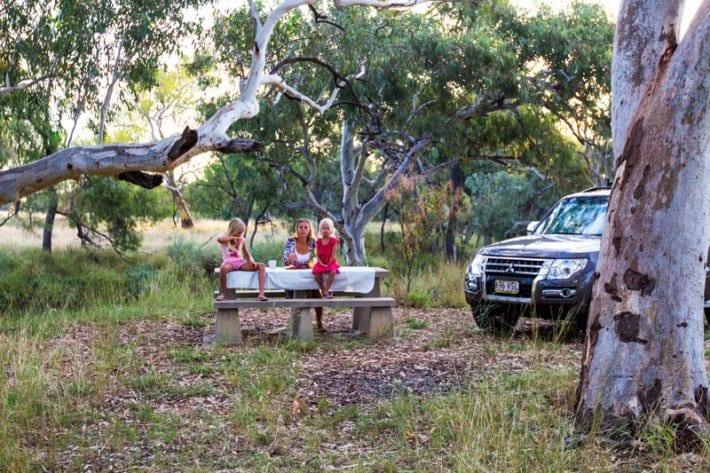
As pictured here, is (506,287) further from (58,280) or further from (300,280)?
(58,280)

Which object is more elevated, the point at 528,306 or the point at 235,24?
the point at 235,24

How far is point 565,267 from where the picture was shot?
31.7ft

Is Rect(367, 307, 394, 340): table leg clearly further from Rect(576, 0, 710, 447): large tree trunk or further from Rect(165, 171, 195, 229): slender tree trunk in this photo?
Rect(165, 171, 195, 229): slender tree trunk

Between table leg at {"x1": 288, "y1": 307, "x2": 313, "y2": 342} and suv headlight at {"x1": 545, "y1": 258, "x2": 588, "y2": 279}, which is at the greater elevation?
suv headlight at {"x1": 545, "y1": 258, "x2": 588, "y2": 279}

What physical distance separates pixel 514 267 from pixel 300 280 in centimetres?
248

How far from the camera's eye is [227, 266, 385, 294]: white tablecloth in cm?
959

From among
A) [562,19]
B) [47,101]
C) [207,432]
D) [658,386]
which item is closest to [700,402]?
[658,386]

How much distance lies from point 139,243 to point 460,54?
8344 mm

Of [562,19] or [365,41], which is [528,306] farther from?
[562,19]

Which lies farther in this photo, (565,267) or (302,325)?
(565,267)

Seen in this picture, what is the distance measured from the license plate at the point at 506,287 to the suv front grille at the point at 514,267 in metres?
0.10

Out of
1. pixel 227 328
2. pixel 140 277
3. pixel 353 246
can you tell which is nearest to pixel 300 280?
pixel 227 328

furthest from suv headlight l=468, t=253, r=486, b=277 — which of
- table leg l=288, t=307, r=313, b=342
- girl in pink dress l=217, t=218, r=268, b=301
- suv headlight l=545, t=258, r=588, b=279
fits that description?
girl in pink dress l=217, t=218, r=268, b=301

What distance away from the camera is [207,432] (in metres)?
6.16
